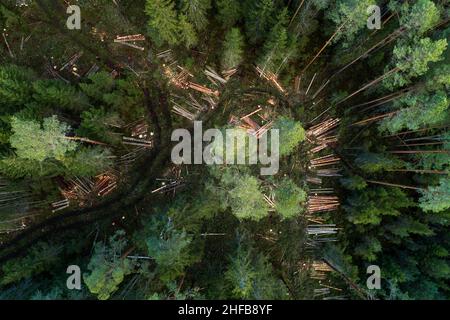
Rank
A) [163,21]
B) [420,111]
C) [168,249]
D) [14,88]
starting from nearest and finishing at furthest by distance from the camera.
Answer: [168,249] < [420,111] < [14,88] < [163,21]

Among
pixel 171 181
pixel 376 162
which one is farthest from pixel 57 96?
pixel 376 162

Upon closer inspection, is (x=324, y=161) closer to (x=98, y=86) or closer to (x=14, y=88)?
(x=98, y=86)

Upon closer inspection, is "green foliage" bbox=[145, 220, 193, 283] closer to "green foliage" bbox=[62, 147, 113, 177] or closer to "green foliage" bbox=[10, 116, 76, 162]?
"green foliage" bbox=[62, 147, 113, 177]

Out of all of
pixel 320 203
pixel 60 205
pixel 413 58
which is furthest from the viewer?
pixel 320 203

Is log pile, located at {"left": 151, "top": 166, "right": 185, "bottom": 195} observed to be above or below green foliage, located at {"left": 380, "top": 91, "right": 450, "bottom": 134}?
below

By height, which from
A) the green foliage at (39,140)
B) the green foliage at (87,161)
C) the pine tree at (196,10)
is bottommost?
the green foliage at (87,161)

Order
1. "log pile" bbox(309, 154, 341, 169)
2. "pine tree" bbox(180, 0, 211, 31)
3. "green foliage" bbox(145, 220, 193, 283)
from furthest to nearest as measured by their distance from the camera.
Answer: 1. "log pile" bbox(309, 154, 341, 169)
2. "pine tree" bbox(180, 0, 211, 31)
3. "green foliage" bbox(145, 220, 193, 283)

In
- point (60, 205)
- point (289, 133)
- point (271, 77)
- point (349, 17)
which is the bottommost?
point (60, 205)

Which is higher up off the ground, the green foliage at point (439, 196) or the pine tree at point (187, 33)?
the pine tree at point (187, 33)

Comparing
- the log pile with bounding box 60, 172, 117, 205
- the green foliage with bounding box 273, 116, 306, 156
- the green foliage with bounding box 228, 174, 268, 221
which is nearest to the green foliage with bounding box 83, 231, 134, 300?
the log pile with bounding box 60, 172, 117, 205

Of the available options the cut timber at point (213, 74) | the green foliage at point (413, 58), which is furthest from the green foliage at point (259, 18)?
the green foliage at point (413, 58)

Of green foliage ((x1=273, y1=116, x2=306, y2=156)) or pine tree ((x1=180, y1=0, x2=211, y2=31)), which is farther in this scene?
pine tree ((x1=180, y1=0, x2=211, y2=31))

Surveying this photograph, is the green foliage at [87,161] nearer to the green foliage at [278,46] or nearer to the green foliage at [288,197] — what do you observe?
the green foliage at [288,197]
